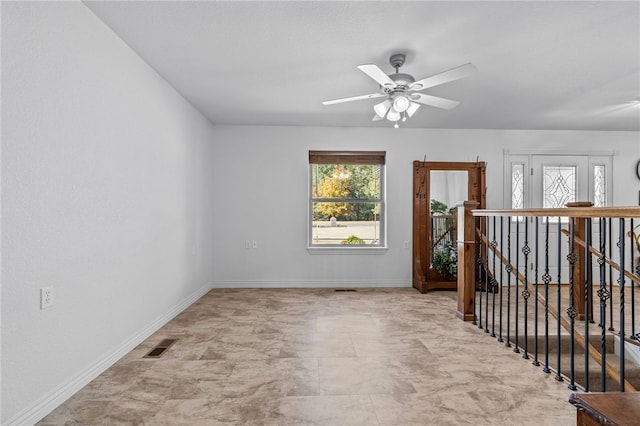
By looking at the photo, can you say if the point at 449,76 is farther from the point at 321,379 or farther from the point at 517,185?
the point at 517,185

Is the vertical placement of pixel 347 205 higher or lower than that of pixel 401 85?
lower

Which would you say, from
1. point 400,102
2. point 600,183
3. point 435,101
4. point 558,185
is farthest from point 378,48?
point 600,183

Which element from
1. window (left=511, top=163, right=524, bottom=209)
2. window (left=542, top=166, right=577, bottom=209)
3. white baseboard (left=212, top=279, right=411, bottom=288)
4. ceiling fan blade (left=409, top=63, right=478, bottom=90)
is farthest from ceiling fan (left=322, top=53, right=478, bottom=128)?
window (left=542, top=166, right=577, bottom=209)

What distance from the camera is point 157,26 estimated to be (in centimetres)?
251

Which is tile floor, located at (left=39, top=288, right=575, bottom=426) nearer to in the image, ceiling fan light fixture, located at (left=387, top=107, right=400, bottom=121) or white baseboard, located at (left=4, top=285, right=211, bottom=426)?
white baseboard, located at (left=4, top=285, right=211, bottom=426)

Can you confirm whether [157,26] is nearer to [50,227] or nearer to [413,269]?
[50,227]

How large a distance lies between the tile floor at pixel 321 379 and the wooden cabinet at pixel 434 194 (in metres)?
1.78

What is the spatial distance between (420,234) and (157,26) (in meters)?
4.21

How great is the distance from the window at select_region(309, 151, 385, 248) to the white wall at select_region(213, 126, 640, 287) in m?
0.17

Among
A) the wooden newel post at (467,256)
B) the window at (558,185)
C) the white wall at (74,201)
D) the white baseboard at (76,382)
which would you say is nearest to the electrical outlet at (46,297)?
the white wall at (74,201)

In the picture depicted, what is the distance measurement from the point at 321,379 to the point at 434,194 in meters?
3.82

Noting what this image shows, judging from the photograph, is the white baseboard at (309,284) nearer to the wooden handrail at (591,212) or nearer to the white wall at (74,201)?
the white wall at (74,201)

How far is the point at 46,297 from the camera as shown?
6.28ft

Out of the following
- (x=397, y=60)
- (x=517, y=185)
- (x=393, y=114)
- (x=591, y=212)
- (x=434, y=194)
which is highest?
(x=397, y=60)
